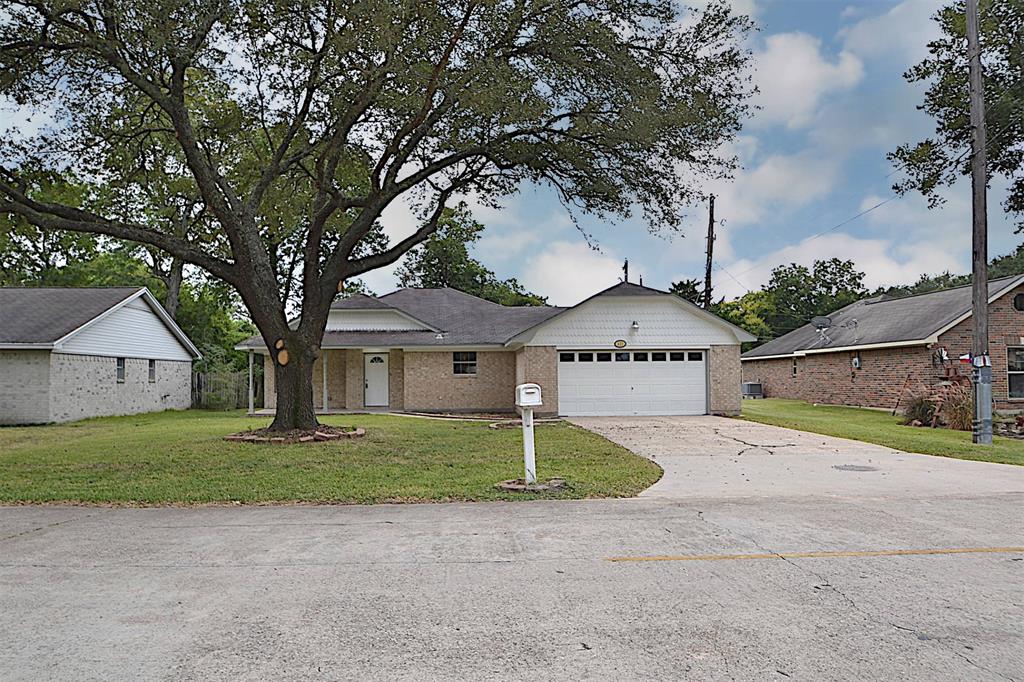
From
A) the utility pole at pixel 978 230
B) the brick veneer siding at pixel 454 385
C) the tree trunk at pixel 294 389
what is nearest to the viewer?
the utility pole at pixel 978 230

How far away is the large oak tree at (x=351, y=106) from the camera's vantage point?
13328 mm

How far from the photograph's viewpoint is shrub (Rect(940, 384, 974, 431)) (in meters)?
18.9

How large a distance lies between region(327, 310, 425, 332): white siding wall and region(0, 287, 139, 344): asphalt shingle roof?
7204 millimetres

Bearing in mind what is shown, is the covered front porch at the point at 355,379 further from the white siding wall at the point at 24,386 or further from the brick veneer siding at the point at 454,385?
the white siding wall at the point at 24,386

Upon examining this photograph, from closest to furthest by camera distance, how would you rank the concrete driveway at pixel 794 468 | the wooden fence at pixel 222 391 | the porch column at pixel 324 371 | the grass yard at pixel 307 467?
the grass yard at pixel 307 467
the concrete driveway at pixel 794 468
the porch column at pixel 324 371
the wooden fence at pixel 222 391

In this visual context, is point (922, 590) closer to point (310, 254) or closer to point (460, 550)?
point (460, 550)

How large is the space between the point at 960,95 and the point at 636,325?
436 inches

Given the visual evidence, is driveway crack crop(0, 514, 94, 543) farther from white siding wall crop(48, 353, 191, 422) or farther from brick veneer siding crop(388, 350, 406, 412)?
brick veneer siding crop(388, 350, 406, 412)

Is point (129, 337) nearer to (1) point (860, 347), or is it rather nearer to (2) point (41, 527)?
(2) point (41, 527)

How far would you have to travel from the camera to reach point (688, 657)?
3977 mm

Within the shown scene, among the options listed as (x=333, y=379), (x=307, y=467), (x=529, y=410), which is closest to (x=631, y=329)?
(x=333, y=379)

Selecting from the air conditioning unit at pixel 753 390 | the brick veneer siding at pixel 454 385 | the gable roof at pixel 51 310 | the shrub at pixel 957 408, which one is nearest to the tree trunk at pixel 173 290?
the gable roof at pixel 51 310

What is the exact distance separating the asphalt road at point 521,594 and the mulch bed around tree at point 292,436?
739 centimetres

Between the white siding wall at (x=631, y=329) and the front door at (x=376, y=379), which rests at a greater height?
the white siding wall at (x=631, y=329)
